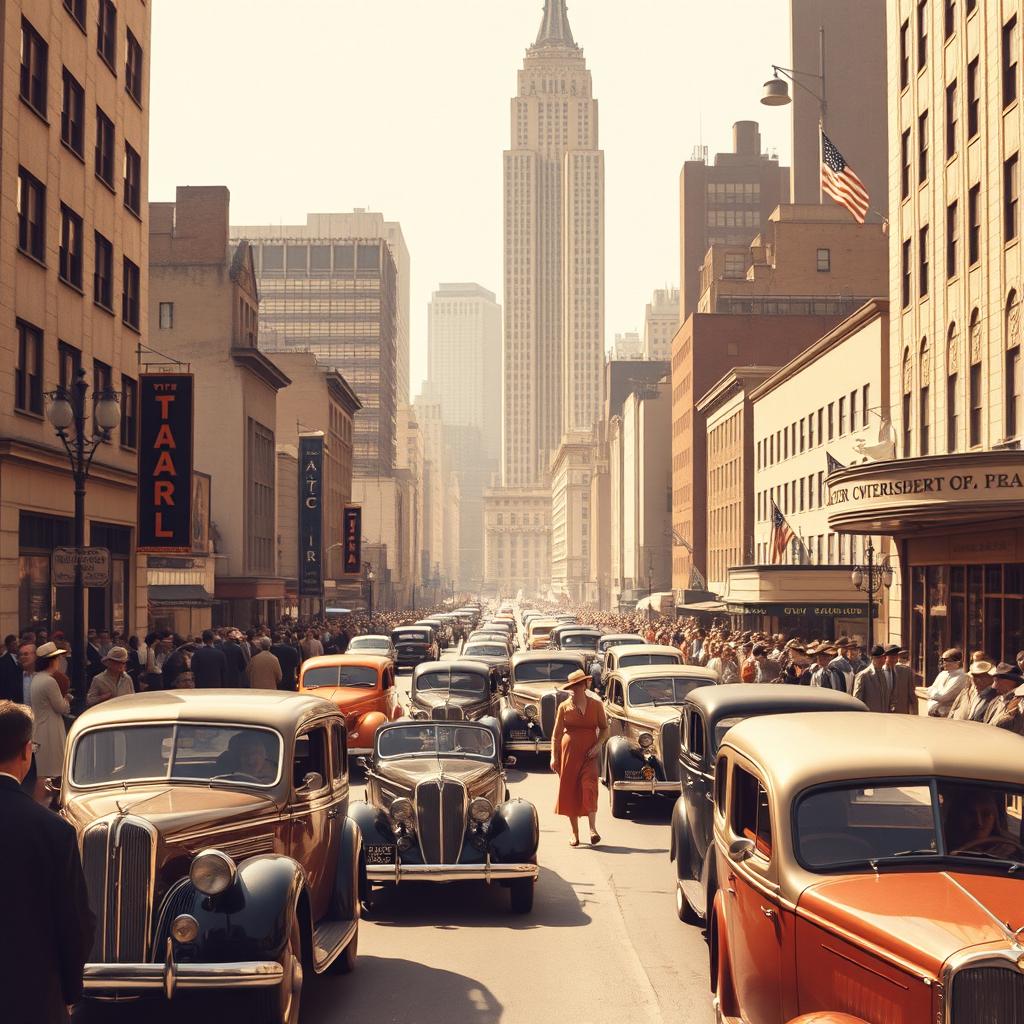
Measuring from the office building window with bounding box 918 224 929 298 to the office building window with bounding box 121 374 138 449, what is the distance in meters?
21.5

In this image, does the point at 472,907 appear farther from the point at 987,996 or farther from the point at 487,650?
the point at 487,650

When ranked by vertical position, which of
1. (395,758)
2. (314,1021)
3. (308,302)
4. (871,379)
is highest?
(308,302)

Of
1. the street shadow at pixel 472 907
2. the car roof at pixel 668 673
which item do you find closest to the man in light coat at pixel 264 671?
the car roof at pixel 668 673

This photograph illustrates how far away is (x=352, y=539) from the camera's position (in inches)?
3752

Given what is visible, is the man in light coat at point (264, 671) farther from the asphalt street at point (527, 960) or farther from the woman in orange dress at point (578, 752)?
the asphalt street at point (527, 960)

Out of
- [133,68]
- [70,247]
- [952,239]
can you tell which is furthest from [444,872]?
[133,68]

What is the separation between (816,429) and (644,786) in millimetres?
40854

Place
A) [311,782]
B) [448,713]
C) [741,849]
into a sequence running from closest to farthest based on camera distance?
1. [741,849]
2. [311,782]
3. [448,713]

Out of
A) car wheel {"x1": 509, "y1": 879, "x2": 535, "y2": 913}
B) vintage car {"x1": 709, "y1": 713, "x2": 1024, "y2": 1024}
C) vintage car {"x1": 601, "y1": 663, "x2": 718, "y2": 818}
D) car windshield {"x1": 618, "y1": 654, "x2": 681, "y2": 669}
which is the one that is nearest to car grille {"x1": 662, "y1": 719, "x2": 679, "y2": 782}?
vintage car {"x1": 601, "y1": 663, "x2": 718, "y2": 818}

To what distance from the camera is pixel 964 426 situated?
32750 millimetres

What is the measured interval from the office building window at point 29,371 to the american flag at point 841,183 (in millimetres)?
21601

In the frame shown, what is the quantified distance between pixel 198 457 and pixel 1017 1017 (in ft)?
195

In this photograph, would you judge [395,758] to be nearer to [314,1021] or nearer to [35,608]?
[314,1021]

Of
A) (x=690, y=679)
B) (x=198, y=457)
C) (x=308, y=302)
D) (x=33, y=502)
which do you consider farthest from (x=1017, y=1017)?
(x=308, y=302)
